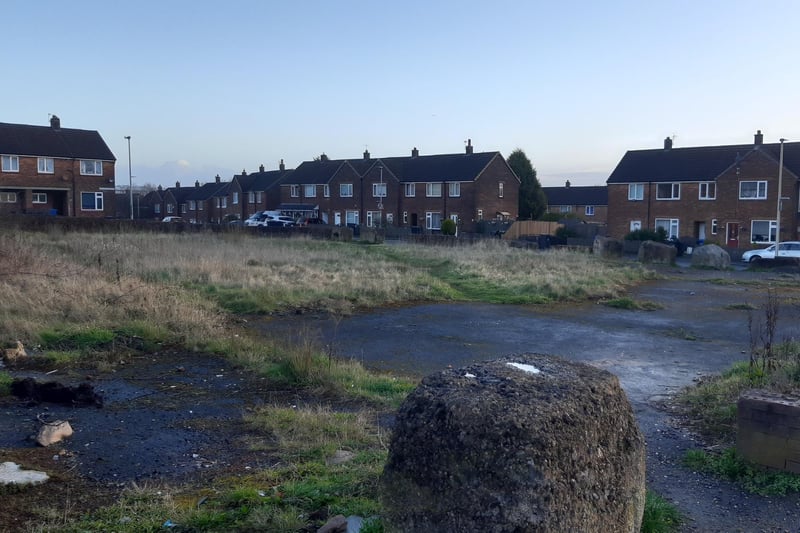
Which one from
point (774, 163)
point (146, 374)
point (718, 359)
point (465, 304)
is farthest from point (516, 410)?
point (774, 163)

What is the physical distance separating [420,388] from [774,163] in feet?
171

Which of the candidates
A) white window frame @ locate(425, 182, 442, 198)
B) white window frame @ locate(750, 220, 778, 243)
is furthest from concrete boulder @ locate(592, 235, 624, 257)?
white window frame @ locate(425, 182, 442, 198)

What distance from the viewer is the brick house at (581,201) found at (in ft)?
285

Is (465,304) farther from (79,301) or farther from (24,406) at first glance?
(24,406)

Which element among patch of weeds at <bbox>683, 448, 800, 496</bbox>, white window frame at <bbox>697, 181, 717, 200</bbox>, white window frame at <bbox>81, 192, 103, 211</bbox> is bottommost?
patch of weeds at <bbox>683, 448, 800, 496</bbox>

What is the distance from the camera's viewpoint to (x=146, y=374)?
11086mm

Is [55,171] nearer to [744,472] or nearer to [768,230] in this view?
[768,230]

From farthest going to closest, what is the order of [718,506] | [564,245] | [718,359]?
[564,245] < [718,359] < [718,506]

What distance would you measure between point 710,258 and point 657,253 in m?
3.01

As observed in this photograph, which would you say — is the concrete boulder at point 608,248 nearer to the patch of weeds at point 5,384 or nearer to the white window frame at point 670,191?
the white window frame at point 670,191

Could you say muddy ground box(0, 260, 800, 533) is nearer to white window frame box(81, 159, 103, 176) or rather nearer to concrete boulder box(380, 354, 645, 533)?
concrete boulder box(380, 354, 645, 533)

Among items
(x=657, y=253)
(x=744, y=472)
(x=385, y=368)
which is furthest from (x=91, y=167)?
(x=744, y=472)

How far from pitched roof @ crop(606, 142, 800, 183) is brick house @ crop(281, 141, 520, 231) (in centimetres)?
1142

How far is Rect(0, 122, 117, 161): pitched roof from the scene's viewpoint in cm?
5550
